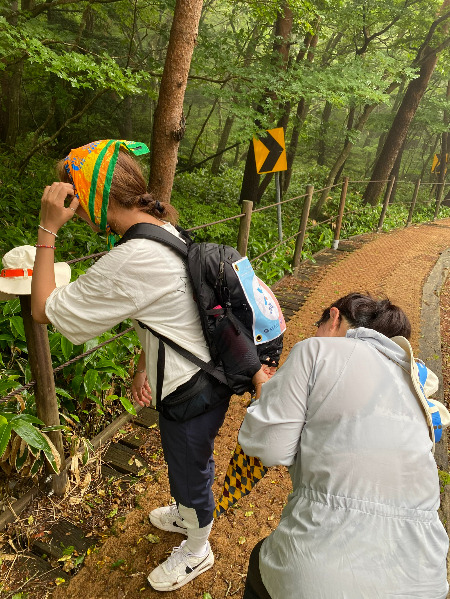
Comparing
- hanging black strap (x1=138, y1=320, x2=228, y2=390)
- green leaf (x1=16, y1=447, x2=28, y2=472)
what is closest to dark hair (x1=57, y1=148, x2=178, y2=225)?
hanging black strap (x1=138, y1=320, x2=228, y2=390)

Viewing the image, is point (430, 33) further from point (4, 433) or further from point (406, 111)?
point (4, 433)

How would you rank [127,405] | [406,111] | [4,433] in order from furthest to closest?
[406,111] < [127,405] < [4,433]

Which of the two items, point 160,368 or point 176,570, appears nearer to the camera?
point 160,368

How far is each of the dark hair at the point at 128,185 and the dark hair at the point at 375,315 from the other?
717 mm

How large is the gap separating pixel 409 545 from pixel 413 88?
1233 cm

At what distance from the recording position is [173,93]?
13.6 feet

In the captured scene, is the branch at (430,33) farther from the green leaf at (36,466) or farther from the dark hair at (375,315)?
the green leaf at (36,466)

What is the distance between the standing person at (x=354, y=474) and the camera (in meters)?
0.95

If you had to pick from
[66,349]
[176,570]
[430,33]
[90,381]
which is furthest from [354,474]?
[430,33]

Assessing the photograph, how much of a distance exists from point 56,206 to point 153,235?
0.31m

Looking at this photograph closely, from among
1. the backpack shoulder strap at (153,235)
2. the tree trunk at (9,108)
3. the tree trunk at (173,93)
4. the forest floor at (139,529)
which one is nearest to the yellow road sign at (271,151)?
the tree trunk at (173,93)

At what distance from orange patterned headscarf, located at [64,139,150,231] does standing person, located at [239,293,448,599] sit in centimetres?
77

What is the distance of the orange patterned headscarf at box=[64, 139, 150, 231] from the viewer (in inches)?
50.5

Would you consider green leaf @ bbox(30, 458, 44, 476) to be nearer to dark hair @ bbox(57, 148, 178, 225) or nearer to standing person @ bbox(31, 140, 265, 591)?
standing person @ bbox(31, 140, 265, 591)
